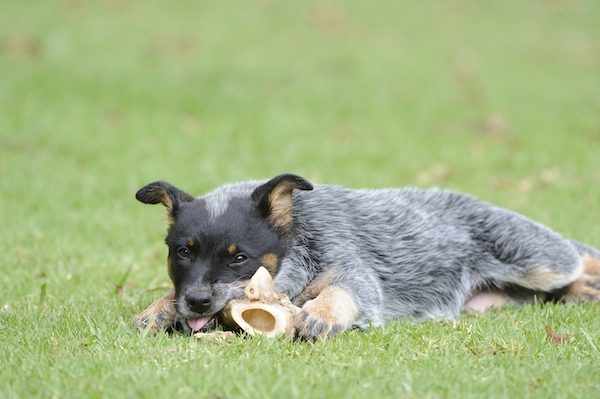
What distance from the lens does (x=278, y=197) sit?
536cm

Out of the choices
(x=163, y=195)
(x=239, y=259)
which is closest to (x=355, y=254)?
(x=239, y=259)

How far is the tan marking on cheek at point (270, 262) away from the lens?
5.17 metres

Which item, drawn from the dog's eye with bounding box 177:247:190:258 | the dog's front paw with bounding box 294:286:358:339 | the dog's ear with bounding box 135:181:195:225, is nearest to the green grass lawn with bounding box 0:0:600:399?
the dog's front paw with bounding box 294:286:358:339

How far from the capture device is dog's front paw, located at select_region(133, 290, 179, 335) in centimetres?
499

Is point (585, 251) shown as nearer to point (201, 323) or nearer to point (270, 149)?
point (201, 323)

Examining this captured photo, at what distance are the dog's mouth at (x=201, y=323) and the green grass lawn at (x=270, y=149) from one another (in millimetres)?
272

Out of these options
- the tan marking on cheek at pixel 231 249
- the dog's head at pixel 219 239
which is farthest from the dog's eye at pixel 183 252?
the tan marking on cheek at pixel 231 249

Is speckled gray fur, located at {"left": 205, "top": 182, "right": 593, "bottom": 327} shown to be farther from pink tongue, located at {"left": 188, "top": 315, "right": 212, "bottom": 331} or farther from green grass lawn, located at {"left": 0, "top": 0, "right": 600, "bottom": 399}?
pink tongue, located at {"left": 188, "top": 315, "right": 212, "bottom": 331}

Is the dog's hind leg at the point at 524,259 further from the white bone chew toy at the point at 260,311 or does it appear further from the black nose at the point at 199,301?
the black nose at the point at 199,301

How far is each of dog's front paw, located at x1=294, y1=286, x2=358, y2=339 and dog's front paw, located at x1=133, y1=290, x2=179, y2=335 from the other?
85 centimetres

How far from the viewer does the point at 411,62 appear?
18.2 meters

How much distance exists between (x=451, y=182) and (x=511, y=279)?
4.75m

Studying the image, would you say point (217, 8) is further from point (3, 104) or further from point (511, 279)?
point (511, 279)

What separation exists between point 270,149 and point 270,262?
Result: 6826 millimetres
